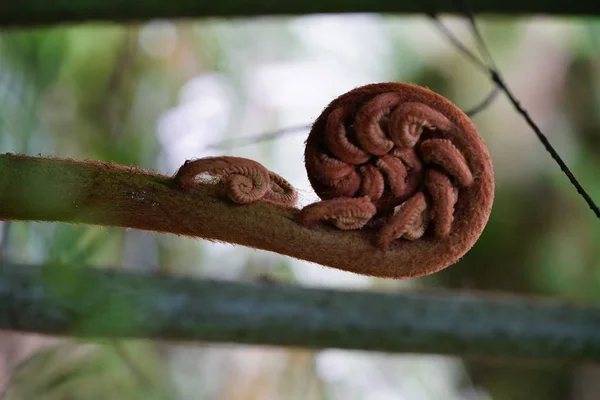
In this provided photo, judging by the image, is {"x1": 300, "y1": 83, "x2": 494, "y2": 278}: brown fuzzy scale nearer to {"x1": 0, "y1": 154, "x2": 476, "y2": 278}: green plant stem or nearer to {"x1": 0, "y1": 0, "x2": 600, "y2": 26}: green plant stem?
{"x1": 0, "y1": 154, "x2": 476, "y2": 278}: green plant stem

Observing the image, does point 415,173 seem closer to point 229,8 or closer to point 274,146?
point 229,8

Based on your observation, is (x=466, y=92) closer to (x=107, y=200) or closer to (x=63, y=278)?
(x=63, y=278)

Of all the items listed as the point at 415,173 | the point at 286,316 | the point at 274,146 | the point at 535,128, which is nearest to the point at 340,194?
the point at 415,173

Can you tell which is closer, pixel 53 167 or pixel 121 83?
pixel 53 167

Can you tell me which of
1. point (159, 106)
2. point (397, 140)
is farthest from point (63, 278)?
point (159, 106)

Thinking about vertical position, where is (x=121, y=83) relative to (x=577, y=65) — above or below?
below

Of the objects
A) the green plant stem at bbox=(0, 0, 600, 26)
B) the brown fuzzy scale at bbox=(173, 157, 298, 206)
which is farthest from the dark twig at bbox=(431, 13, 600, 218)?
the brown fuzzy scale at bbox=(173, 157, 298, 206)

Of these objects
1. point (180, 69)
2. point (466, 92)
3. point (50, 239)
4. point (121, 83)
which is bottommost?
point (50, 239)
